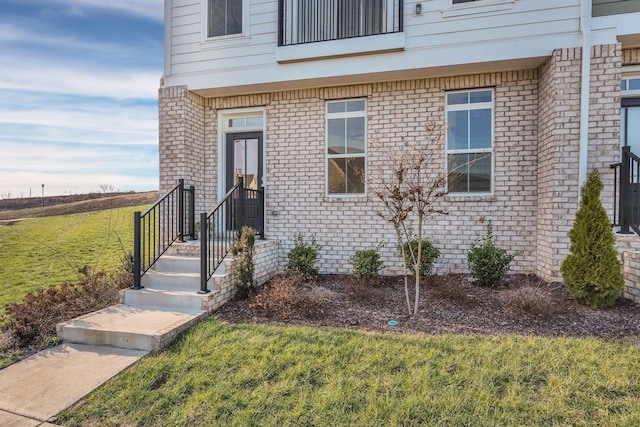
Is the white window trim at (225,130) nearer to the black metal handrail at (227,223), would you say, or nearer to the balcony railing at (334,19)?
the black metal handrail at (227,223)

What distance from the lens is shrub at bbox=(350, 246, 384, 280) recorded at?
5.68 meters

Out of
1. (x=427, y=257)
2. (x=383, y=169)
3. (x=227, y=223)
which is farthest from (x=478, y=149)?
(x=227, y=223)

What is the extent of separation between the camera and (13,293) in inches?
229

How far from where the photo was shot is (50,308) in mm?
4457

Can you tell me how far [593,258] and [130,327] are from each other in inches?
217

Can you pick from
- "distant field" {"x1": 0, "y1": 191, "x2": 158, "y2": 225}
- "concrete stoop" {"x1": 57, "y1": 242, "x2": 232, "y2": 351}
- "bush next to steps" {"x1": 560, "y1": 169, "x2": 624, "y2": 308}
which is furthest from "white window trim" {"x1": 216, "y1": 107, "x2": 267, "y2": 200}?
"distant field" {"x1": 0, "y1": 191, "x2": 158, "y2": 225}

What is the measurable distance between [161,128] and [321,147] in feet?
10.5

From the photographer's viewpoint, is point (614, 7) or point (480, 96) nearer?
→ point (614, 7)

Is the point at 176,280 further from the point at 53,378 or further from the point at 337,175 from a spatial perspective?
the point at 337,175

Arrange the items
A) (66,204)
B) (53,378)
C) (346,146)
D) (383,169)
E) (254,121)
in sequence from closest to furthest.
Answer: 1. (53,378)
2. (383,169)
3. (346,146)
4. (254,121)
5. (66,204)

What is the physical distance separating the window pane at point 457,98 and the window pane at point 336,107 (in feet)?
6.29

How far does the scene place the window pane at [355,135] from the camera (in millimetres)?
6672

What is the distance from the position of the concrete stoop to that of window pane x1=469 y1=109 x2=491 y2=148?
4717mm

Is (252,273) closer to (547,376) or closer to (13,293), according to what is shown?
(547,376)
